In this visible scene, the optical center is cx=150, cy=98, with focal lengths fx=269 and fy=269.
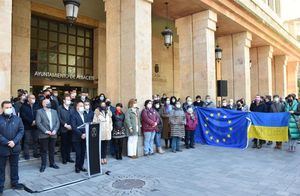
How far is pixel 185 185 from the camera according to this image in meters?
5.78

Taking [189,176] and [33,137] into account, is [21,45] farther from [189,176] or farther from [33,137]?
[189,176]

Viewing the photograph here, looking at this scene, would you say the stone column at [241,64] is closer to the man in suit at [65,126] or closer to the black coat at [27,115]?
the man in suit at [65,126]

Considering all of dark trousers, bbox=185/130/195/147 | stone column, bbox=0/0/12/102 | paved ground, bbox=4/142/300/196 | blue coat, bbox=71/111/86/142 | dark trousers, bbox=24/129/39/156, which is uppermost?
stone column, bbox=0/0/12/102

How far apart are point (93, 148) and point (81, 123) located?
858 mm

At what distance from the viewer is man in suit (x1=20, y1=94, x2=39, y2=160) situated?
755 centimetres

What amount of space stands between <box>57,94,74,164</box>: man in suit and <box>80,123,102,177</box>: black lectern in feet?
3.63

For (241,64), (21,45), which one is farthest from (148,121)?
(241,64)

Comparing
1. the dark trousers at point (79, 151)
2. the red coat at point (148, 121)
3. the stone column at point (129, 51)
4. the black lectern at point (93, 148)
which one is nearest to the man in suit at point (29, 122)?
the dark trousers at point (79, 151)

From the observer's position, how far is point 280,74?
77.1 feet

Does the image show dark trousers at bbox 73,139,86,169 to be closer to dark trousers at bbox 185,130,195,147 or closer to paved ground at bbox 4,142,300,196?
paved ground at bbox 4,142,300,196

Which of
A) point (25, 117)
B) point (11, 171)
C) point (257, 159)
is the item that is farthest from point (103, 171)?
point (257, 159)

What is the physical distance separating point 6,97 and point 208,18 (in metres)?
9.77

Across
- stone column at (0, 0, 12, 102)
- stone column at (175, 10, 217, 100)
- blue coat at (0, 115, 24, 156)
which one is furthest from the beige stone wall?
stone column at (175, 10, 217, 100)

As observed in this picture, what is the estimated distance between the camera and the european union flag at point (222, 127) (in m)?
10.5
